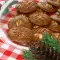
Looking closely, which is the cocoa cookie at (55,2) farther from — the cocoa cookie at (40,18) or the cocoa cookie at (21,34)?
the cocoa cookie at (21,34)

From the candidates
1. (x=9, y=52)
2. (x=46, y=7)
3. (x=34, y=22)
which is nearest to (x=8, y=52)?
(x=9, y=52)

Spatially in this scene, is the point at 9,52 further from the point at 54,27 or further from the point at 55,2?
the point at 55,2

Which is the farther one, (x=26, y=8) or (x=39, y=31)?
(x=26, y=8)

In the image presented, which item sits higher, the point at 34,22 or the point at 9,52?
the point at 34,22

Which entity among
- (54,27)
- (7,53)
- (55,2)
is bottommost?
(7,53)

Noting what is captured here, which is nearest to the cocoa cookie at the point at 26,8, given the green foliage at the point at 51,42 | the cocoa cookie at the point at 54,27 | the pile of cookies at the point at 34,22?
the pile of cookies at the point at 34,22

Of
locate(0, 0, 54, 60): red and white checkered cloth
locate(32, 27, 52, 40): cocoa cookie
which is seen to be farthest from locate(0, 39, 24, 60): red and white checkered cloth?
locate(32, 27, 52, 40): cocoa cookie

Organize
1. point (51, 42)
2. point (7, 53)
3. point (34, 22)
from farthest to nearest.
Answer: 1. point (34, 22)
2. point (7, 53)
3. point (51, 42)

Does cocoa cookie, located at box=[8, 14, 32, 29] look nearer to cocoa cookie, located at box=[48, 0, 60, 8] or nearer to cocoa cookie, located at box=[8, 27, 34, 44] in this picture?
cocoa cookie, located at box=[8, 27, 34, 44]
